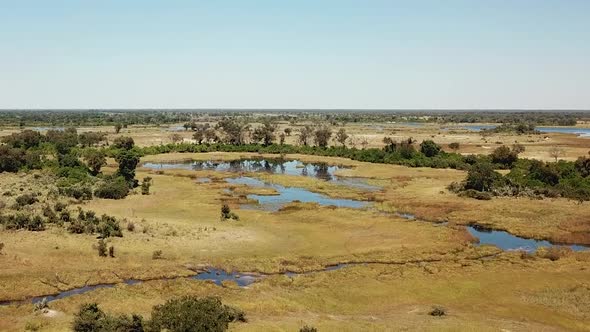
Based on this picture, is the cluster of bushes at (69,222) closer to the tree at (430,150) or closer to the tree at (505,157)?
the tree at (505,157)

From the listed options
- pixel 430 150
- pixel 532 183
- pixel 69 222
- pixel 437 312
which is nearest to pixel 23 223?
pixel 69 222

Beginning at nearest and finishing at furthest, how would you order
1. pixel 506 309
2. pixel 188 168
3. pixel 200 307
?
pixel 200 307
pixel 506 309
pixel 188 168

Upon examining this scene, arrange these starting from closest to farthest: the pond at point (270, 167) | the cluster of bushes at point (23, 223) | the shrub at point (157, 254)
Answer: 1. the shrub at point (157, 254)
2. the cluster of bushes at point (23, 223)
3. the pond at point (270, 167)

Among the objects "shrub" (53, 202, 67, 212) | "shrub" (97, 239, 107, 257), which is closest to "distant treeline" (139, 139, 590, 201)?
"shrub" (97, 239, 107, 257)

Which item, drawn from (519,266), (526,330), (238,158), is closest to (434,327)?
(526,330)

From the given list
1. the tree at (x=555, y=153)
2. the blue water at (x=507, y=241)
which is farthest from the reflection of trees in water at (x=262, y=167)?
the tree at (x=555, y=153)

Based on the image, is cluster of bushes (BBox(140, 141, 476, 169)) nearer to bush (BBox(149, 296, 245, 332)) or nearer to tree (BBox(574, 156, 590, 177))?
tree (BBox(574, 156, 590, 177))

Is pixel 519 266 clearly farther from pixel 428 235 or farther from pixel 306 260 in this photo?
pixel 306 260

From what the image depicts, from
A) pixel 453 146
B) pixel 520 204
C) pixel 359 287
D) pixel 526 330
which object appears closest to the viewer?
pixel 526 330
